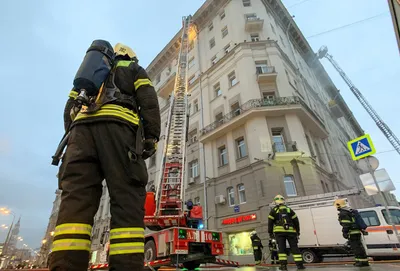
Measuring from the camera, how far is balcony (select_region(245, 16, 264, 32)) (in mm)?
19141

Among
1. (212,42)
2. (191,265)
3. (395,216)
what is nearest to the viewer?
(191,265)

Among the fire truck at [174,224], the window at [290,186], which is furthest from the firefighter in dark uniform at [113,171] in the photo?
the window at [290,186]

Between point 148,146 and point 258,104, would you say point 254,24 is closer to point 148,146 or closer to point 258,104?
→ point 258,104

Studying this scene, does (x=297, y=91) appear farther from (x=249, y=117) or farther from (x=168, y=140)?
(x=168, y=140)

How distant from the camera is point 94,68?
2.19 meters

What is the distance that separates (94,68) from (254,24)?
19932 millimetres

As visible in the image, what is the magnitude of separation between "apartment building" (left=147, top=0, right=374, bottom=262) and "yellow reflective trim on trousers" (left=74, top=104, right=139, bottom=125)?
12176 millimetres

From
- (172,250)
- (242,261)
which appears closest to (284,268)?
(172,250)

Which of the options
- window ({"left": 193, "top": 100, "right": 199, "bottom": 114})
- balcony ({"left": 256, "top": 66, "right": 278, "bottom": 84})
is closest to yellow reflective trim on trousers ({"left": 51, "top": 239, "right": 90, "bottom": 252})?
balcony ({"left": 256, "top": 66, "right": 278, "bottom": 84})

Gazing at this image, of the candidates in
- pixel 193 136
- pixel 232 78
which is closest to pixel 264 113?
pixel 232 78

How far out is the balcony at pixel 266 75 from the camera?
16406 millimetres

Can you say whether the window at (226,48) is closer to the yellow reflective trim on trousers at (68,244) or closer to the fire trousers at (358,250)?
the fire trousers at (358,250)

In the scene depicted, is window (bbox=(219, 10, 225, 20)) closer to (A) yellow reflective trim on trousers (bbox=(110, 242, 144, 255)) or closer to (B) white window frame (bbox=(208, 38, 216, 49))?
(B) white window frame (bbox=(208, 38, 216, 49))

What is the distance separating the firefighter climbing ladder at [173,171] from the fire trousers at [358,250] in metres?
4.35
